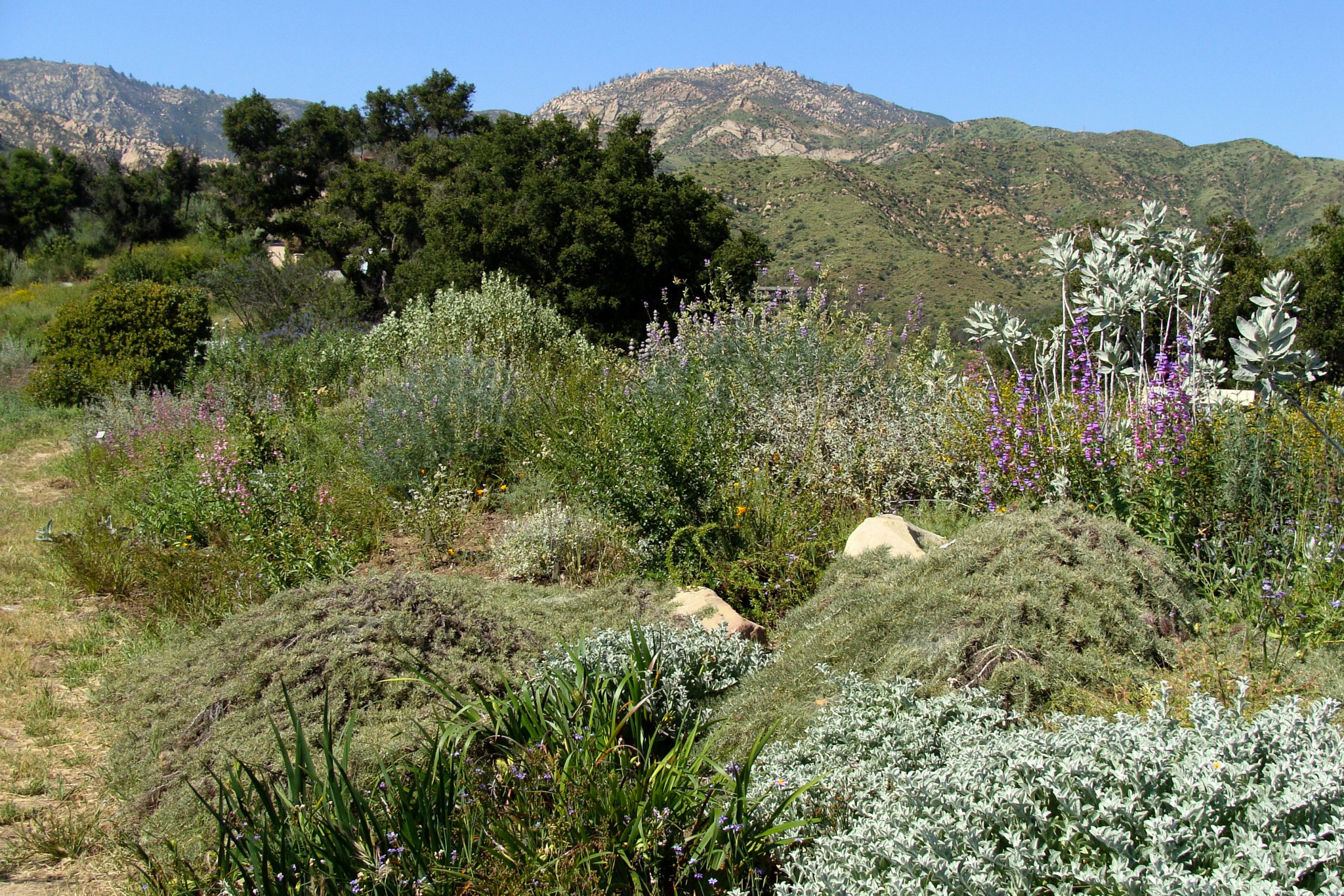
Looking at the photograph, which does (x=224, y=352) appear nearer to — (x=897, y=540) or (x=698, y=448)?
(x=698, y=448)

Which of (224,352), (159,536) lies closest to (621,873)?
(159,536)

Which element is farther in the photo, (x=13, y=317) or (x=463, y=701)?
(x=13, y=317)

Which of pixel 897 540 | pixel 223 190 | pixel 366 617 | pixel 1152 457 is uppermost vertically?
pixel 223 190

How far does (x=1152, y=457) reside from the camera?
12.3 feet

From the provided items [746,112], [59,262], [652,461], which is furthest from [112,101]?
[652,461]

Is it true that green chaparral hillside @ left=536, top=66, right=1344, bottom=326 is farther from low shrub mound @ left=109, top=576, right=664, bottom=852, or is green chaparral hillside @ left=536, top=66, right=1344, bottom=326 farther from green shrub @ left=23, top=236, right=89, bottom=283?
low shrub mound @ left=109, top=576, right=664, bottom=852

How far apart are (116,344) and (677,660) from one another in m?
9.88

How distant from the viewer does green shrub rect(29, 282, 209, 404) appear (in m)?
9.78

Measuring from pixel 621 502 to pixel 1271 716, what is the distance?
3.16 meters

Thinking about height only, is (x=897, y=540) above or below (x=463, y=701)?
above

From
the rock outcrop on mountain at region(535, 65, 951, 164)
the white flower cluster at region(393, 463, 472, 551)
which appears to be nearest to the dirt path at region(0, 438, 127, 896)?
the white flower cluster at region(393, 463, 472, 551)

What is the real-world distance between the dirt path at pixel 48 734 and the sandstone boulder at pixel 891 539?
311cm

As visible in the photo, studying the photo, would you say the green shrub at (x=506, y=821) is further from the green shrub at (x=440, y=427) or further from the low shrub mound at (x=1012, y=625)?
the green shrub at (x=440, y=427)

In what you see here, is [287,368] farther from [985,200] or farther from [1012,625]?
[985,200]
